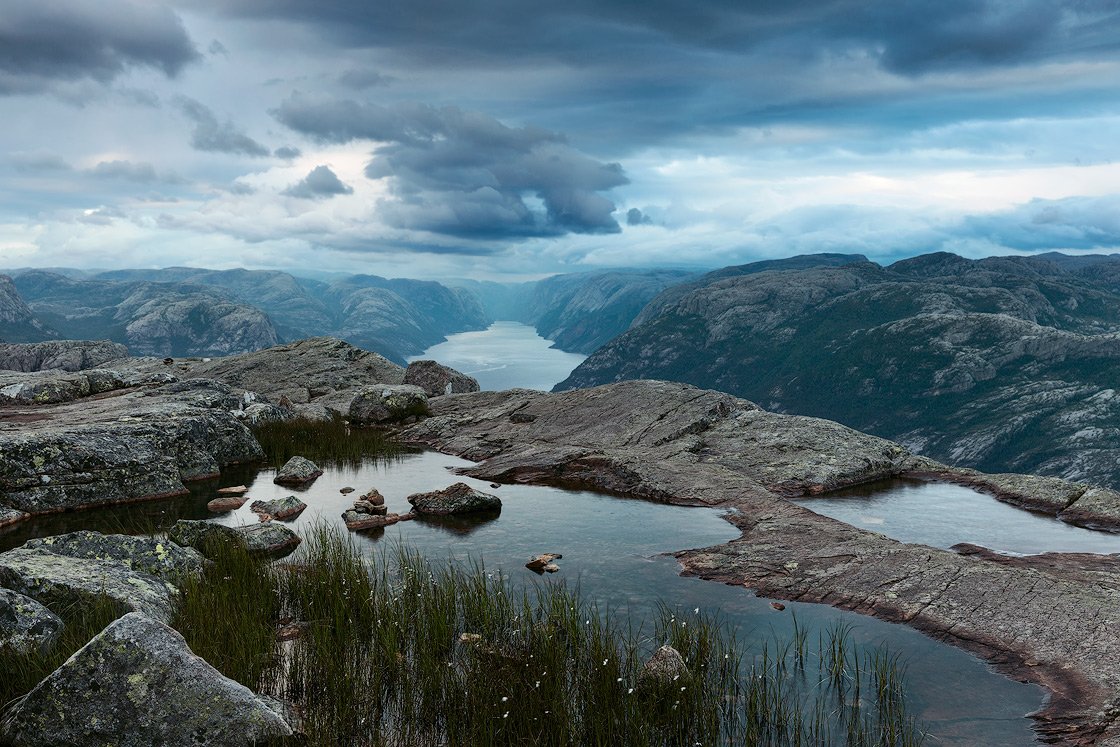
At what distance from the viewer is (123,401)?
26.7 meters

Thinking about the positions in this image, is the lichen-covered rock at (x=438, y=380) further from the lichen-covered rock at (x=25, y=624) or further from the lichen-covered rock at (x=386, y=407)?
the lichen-covered rock at (x=25, y=624)

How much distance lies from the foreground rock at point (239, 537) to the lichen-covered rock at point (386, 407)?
1815 centimetres

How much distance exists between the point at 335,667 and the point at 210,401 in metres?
23.2

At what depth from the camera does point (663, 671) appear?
29.0 feet

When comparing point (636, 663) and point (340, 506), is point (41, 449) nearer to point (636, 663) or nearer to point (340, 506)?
point (340, 506)

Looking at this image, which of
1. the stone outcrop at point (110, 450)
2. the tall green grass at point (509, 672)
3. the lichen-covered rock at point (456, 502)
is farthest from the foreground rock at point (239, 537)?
the stone outcrop at point (110, 450)

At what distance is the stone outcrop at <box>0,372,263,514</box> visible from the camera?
1777cm

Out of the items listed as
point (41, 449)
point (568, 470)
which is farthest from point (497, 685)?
point (41, 449)

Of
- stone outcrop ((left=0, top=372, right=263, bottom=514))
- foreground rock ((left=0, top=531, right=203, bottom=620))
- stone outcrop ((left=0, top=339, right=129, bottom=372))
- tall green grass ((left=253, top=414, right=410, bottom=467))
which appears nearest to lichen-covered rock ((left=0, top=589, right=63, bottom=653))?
foreground rock ((left=0, top=531, right=203, bottom=620))

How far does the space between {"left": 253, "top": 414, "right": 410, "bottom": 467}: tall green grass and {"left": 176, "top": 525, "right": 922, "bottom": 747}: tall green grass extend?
14.2 meters

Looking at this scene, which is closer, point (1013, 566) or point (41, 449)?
point (1013, 566)

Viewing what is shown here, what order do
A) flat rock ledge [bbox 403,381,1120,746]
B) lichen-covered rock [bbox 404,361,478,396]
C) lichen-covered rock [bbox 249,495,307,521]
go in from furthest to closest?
1. lichen-covered rock [bbox 404,361,478,396]
2. lichen-covered rock [bbox 249,495,307,521]
3. flat rock ledge [bbox 403,381,1120,746]

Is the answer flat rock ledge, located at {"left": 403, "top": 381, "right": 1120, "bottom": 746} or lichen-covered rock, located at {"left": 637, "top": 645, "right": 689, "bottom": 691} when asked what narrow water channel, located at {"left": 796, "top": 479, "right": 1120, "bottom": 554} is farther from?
lichen-covered rock, located at {"left": 637, "top": 645, "right": 689, "bottom": 691}

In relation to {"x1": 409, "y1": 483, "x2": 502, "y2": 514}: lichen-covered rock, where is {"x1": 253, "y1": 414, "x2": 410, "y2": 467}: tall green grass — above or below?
below
